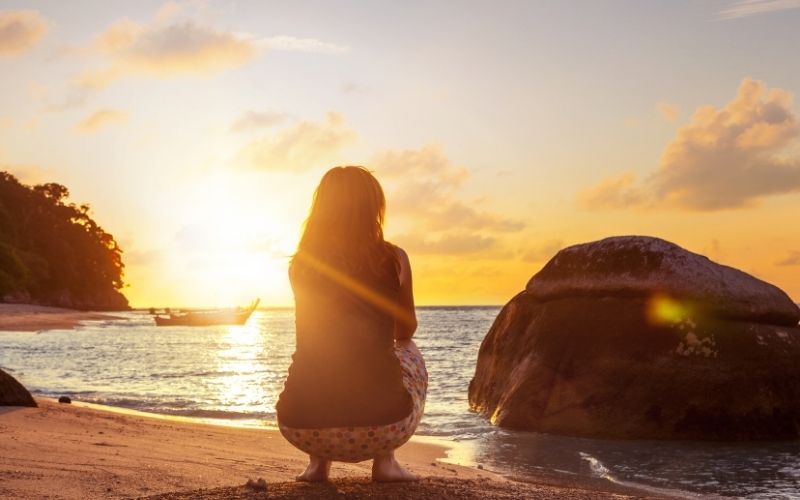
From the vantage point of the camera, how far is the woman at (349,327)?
500 cm

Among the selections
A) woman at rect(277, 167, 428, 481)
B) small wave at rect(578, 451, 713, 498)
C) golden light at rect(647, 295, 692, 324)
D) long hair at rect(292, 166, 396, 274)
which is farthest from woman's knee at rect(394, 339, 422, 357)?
golden light at rect(647, 295, 692, 324)

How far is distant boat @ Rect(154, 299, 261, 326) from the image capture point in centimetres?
8951

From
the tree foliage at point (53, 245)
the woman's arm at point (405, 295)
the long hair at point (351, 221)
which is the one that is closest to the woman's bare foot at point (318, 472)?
the woman's arm at point (405, 295)

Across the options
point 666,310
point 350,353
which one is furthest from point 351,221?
point 666,310

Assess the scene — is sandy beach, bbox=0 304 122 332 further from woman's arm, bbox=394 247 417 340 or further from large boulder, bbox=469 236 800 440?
woman's arm, bbox=394 247 417 340

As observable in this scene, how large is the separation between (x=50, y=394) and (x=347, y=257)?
13.7 metres

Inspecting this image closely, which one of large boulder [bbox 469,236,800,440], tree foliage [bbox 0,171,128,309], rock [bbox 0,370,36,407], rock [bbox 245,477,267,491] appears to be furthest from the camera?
tree foliage [bbox 0,171,128,309]

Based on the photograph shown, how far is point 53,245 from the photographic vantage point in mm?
93000

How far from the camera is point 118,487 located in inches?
232

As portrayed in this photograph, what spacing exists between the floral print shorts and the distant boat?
83.3 meters

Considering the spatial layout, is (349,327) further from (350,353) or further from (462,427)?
(462,427)

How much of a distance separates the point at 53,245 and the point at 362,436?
96.0 meters

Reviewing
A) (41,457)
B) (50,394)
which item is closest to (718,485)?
(41,457)

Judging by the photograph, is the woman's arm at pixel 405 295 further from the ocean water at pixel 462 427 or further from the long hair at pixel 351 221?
the ocean water at pixel 462 427
